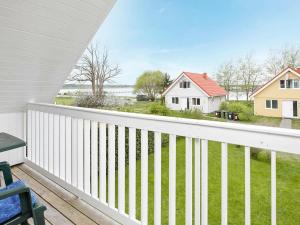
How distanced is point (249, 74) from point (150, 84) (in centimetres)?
76

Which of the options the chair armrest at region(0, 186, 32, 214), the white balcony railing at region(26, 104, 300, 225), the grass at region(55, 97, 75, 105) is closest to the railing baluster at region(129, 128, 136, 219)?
the white balcony railing at region(26, 104, 300, 225)

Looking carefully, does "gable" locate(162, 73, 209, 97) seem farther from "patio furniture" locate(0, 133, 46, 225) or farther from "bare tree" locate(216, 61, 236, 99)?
Result: "patio furniture" locate(0, 133, 46, 225)

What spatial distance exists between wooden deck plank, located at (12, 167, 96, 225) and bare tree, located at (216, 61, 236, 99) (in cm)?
139

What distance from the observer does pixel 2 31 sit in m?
2.09

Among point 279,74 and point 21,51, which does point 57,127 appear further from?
point 279,74

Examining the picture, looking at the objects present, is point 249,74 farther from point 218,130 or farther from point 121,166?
point 121,166

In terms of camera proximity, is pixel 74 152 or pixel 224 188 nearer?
pixel 224 188

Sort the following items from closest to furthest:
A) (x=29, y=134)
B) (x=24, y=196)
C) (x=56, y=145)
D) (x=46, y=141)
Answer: (x=24, y=196)
(x=56, y=145)
(x=46, y=141)
(x=29, y=134)

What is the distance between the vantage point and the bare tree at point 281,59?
1.59 metres

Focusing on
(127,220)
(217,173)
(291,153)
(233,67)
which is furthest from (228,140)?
(127,220)

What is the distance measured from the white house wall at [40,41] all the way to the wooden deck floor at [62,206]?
1018 millimetres

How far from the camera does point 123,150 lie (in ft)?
5.94

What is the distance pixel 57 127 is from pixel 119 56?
1.14 metres

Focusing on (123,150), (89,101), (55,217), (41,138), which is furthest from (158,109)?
(41,138)
